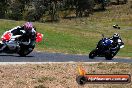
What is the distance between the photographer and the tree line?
13025cm

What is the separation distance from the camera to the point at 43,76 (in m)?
17.9

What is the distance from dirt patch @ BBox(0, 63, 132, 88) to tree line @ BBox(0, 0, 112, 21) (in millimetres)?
103846

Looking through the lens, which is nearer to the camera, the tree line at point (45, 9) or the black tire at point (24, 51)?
the black tire at point (24, 51)

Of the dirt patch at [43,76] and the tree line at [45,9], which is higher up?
the dirt patch at [43,76]

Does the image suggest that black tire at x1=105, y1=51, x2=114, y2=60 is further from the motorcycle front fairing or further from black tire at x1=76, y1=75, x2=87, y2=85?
black tire at x1=76, y1=75, x2=87, y2=85

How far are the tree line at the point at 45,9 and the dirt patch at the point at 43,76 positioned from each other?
341ft

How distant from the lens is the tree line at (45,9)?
13025 centimetres

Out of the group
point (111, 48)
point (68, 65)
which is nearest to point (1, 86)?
point (68, 65)

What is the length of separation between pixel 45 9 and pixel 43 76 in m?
129

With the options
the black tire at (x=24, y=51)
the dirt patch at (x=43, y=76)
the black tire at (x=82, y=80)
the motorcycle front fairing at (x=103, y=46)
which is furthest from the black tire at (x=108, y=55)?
the black tire at (x=82, y=80)

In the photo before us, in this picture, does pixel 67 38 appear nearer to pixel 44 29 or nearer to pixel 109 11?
pixel 44 29

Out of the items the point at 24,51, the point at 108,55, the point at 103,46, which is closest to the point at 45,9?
the point at 108,55

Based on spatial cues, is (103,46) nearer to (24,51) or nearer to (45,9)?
(24,51)

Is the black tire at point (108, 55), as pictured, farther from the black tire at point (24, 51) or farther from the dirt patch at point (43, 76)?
the dirt patch at point (43, 76)
